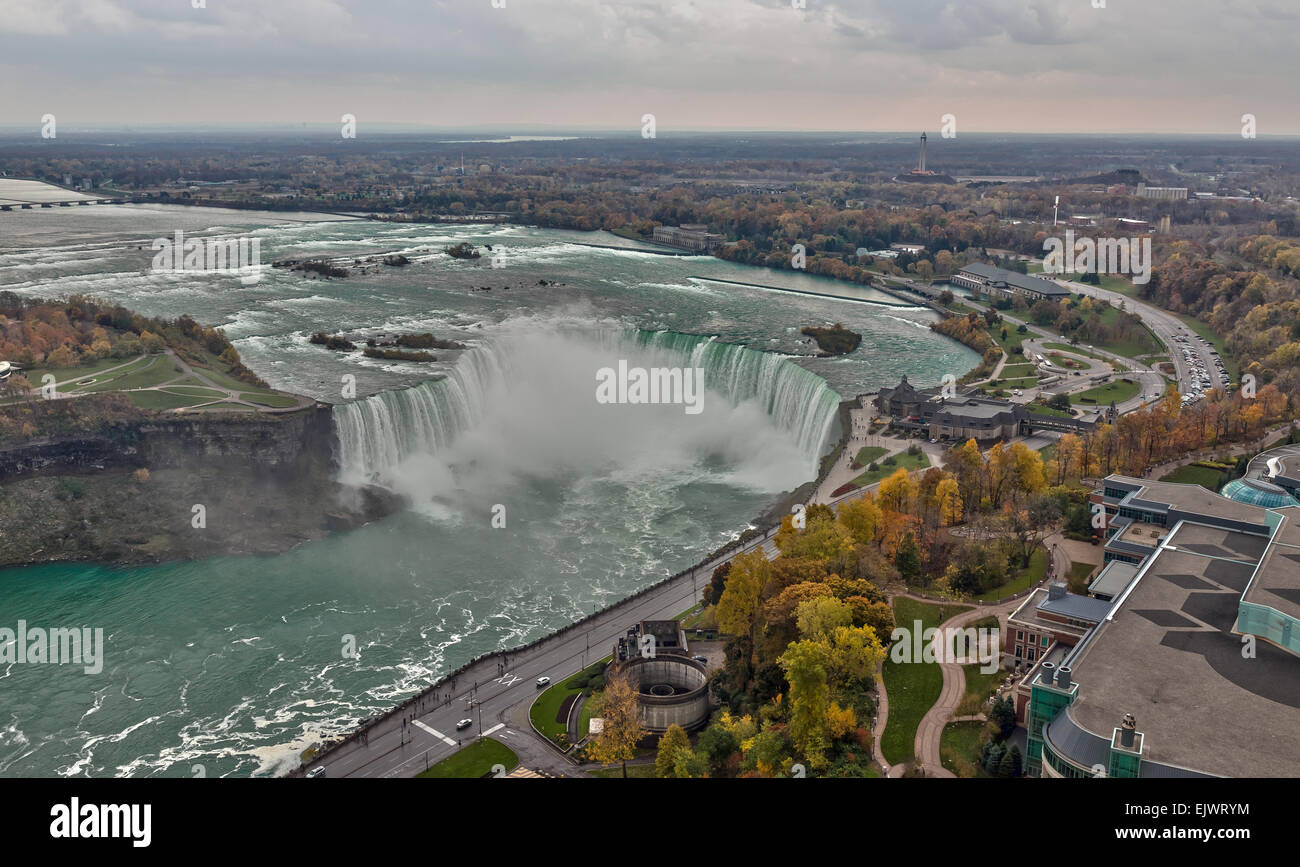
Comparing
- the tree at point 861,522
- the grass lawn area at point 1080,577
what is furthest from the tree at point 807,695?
the grass lawn area at point 1080,577

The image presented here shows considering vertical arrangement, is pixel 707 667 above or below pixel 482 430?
below

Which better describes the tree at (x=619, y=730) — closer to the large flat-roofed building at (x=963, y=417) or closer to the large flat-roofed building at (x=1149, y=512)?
the large flat-roofed building at (x=1149, y=512)

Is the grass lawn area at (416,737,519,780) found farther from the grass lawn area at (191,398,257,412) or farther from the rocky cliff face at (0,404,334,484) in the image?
the grass lawn area at (191,398,257,412)

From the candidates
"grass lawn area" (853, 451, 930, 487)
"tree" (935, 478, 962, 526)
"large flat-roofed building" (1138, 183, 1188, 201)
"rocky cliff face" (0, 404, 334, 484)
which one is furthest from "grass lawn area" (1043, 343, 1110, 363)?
"large flat-roofed building" (1138, 183, 1188, 201)

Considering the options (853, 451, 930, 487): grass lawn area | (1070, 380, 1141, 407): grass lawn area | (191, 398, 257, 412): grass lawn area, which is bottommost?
(853, 451, 930, 487): grass lawn area

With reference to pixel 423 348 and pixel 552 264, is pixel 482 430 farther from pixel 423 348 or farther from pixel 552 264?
pixel 552 264
